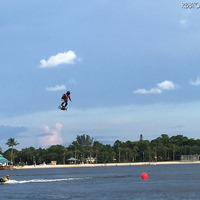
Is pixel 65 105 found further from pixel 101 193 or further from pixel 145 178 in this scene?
pixel 145 178

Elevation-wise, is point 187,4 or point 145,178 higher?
point 187,4

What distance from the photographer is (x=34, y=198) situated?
251ft

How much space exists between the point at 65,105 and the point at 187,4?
24.6m

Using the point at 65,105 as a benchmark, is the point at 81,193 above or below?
below

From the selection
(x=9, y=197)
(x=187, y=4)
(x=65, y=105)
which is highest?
(x=187, y=4)

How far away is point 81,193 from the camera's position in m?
83.2

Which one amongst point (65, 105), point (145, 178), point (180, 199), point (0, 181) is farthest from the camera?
point (145, 178)

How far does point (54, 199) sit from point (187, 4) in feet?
124

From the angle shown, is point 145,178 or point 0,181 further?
point 145,178

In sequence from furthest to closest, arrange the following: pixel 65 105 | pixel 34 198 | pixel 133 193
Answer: pixel 133 193 < pixel 34 198 < pixel 65 105

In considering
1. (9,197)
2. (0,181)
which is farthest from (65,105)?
(0,181)

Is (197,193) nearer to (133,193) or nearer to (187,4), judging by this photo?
(133,193)

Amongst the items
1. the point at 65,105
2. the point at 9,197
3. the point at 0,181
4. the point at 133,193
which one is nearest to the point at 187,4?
the point at 65,105

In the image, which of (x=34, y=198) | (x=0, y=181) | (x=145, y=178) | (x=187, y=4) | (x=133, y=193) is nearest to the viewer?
(x=187, y=4)
